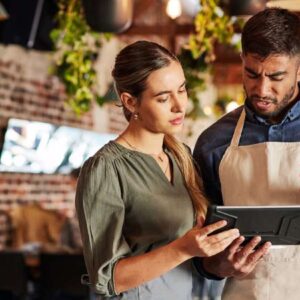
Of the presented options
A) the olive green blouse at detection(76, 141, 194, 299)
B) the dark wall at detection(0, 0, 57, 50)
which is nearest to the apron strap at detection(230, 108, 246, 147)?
the olive green blouse at detection(76, 141, 194, 299)

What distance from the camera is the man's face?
2.37 metres

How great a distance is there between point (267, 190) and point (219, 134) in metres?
0.27

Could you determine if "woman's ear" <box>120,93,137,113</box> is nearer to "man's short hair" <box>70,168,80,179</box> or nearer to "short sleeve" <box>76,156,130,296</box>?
"short sleeve" <box>76,156,130,296</box>

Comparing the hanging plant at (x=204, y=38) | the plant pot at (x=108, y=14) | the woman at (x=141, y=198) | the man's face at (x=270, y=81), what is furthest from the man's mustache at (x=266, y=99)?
the hanging plant at (x=204, y=38)

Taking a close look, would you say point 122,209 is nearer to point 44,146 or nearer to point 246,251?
point 246,251

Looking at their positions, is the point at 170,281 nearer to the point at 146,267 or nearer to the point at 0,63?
the point at 146,267

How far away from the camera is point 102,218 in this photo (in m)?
2.19

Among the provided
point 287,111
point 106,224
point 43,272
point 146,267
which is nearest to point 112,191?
point 106,224

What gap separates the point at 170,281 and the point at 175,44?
5341 millimetres

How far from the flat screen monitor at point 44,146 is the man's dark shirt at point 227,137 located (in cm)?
361

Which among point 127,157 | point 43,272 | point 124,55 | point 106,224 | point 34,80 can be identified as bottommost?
point 43,272

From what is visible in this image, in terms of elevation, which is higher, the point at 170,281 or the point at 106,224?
the point at 106,224

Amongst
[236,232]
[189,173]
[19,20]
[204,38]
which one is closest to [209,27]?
[204,38]

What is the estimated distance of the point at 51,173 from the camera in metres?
6.59
